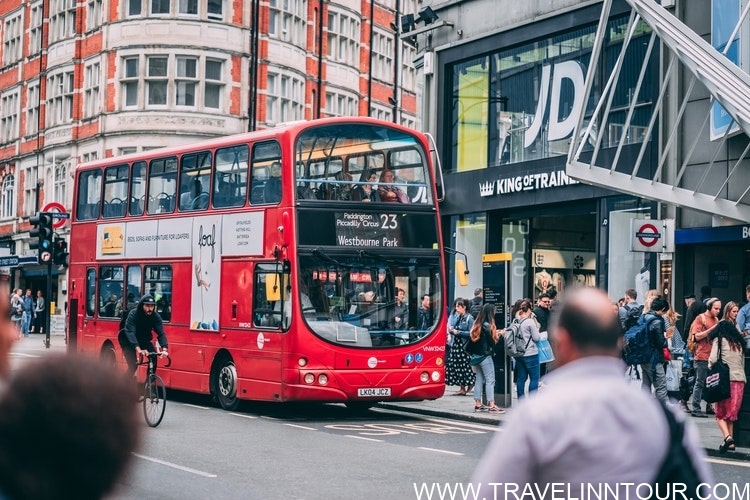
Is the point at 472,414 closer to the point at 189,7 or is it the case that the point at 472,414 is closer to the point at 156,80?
the point at 156,80

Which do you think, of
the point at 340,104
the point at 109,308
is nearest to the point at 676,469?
the point at 109,308

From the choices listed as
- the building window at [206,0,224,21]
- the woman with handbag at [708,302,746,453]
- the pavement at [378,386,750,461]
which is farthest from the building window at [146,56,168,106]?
the woman with handbag at [708,302,746,453]

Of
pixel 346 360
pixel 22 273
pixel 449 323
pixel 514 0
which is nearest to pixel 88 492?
pixel 346 360

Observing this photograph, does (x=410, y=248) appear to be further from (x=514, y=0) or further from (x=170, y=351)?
(x=514, y=0)

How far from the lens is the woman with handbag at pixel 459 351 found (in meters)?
20.6

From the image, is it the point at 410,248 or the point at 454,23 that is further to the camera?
the point at 454,23

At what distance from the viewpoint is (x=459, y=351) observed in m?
21.2

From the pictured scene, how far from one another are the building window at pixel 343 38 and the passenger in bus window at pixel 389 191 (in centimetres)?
3445

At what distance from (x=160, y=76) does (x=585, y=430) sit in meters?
41.2

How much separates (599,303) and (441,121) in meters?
24.5

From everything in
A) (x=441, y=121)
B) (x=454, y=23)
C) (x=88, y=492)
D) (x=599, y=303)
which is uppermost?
(x=454, y=23)

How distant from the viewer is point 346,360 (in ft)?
53.7

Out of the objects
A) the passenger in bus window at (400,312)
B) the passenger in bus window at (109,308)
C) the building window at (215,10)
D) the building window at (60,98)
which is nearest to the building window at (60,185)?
the building window at (60,98)

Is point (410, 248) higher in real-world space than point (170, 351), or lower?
higher
